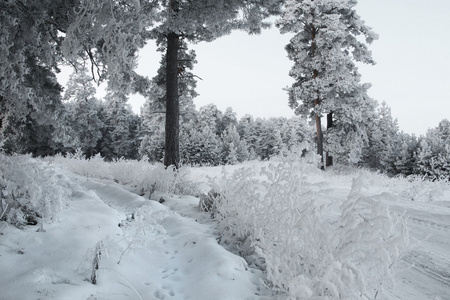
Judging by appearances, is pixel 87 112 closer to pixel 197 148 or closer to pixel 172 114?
pixel 197 148

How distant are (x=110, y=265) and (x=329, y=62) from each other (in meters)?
15.2

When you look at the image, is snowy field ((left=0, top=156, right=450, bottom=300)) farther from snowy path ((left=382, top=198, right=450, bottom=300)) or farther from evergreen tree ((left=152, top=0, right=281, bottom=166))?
evergreen tree ((left=152, top=0, right=281, bottom=166))

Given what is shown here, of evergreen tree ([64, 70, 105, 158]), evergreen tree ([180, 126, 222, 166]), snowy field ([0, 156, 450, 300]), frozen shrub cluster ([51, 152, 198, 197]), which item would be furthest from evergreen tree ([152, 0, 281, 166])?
evergreen tree ([64, 70, 105, 158])

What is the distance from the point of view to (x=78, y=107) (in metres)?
32.7

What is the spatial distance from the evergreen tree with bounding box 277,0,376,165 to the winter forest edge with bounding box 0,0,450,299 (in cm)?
7

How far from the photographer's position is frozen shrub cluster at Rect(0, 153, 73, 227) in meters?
2.50

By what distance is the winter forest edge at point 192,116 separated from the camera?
5.88 feet

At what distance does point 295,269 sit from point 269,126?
179 ft

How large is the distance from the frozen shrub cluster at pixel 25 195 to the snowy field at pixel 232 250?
12 millimetres

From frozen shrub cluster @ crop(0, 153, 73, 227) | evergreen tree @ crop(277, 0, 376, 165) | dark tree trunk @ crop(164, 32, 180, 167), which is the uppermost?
evergreen tree @ crop(277, 0, 376, 165)

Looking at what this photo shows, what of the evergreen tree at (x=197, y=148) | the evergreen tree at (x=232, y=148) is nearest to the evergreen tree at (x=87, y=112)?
the evergreen tree at (x=197, y=148)

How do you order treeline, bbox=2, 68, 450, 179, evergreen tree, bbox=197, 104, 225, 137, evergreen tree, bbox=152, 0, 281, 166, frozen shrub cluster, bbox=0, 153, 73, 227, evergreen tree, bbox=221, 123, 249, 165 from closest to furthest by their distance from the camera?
1. frozen shrub cluster, bbox=0, 153, 73, 227
2. evergreen tree, bbox=152, 0, 281, 166
3. treeline, bbox=2, 68, 450, 179
4. evergreen tree, bbox=221, 123, 249, 165
5. evergreen tree, bbox=197, 104, 225, 137

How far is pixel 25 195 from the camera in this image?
2.68m

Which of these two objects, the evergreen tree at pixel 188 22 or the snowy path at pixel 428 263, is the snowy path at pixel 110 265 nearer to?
the snowy path at pixel 428 263
